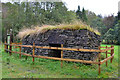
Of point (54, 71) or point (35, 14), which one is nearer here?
point (54, 71)

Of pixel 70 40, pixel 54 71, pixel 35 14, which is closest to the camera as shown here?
pixel 54 71

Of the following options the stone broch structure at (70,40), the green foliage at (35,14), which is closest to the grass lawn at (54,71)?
the stone broch structure at (70,40)

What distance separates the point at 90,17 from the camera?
127ft

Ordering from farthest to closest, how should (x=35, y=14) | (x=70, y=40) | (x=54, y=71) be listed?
(x=35, y=14) < (x=70, y=40) < (x=54, y=71)

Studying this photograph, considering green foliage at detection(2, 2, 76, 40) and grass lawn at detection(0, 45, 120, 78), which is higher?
green foliage at detection(2, 2, 76, 40)

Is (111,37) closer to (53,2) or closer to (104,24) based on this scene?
(104,24)

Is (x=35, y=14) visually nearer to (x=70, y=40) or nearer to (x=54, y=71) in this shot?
(x=70, y=40)

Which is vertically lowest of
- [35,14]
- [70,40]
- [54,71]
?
[54,71]

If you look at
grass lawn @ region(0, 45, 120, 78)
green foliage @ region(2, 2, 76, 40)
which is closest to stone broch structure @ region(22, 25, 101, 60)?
grass lawn @ region(0, 45, 120, 78)

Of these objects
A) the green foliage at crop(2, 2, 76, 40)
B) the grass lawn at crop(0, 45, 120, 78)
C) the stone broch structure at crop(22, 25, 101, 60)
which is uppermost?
the green foliage at crop(2, 2, 76, 40)

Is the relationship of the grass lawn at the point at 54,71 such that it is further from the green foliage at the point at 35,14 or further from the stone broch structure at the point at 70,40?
the green foliage at the point at 35,14

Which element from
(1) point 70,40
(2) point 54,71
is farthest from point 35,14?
(2) point 54,71

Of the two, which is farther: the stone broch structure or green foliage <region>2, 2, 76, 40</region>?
green foliage <region>2, 2, 76, 40</region>

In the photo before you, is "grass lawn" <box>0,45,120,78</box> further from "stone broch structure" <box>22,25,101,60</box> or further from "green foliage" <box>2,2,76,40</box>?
"green foliage" <box>2,2,76,40</box>
